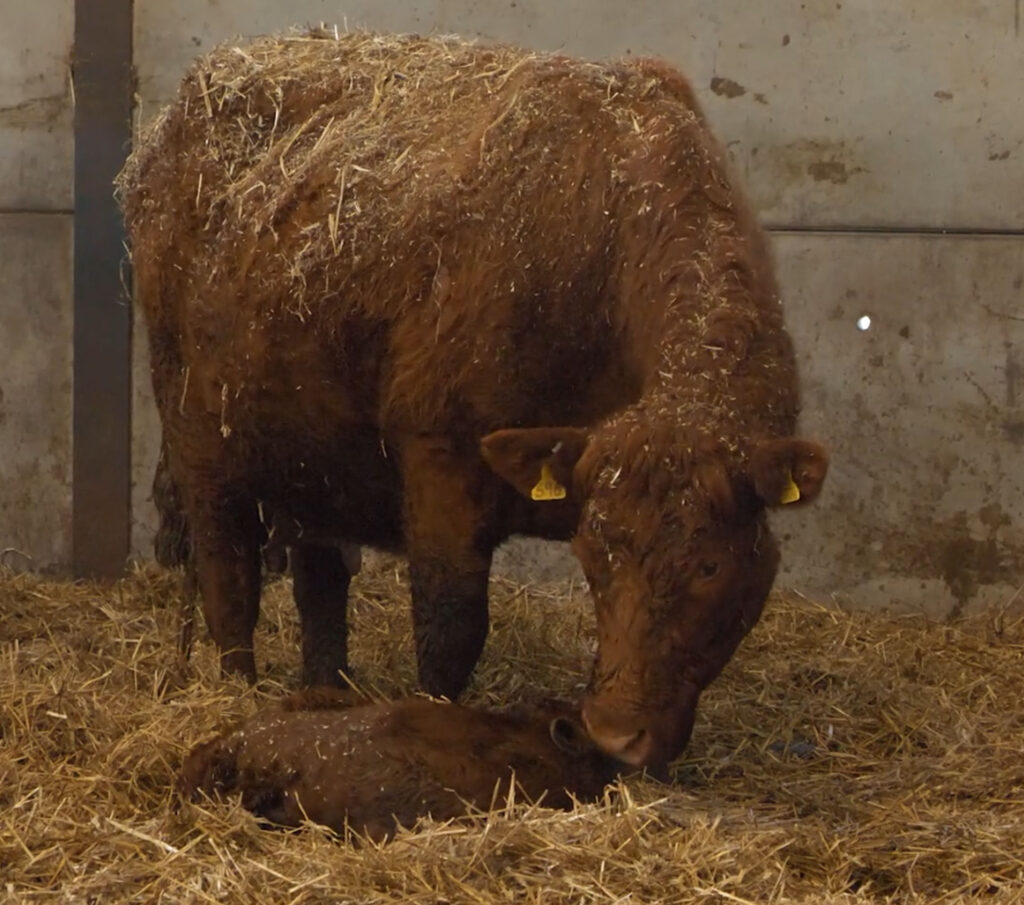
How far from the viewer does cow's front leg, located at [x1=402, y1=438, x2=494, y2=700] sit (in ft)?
16.7

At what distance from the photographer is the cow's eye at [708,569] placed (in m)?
4.18

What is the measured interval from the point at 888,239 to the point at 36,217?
401 cm

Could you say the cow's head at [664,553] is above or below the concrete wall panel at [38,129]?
below

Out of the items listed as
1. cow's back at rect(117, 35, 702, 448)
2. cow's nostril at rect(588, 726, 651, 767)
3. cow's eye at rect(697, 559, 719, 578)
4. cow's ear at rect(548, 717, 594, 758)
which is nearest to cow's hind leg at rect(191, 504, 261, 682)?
cow's back at rect(117, 35, 702, 448)

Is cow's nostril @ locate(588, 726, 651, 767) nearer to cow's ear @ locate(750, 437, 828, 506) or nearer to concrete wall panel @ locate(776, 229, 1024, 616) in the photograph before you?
cow's ear @ locate(750, 437, 828, 506)

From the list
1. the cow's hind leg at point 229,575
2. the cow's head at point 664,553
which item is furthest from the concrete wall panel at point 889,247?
the cow's head at point 664,553

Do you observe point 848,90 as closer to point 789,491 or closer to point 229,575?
point 229,575

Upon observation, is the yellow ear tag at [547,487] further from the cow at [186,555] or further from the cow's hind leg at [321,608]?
the cow's hind leg at [321,608]

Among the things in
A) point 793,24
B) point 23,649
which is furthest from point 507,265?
point 793,24

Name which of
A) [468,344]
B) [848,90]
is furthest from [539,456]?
[848,90]

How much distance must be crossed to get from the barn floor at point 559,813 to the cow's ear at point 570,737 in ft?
0.50

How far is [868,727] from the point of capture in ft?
19.0

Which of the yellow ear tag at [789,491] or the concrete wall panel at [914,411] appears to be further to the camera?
the concrete wall panel at [914,411]

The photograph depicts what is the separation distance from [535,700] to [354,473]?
4.21ft
